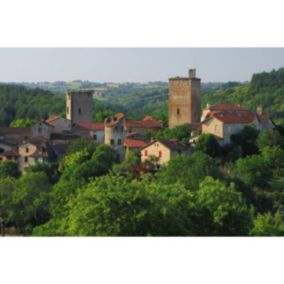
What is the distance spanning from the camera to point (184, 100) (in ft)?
104

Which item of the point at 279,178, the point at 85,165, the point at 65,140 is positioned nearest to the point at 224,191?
the point at 85,165

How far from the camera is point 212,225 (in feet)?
47.5

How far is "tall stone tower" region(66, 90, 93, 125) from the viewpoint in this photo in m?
34.7

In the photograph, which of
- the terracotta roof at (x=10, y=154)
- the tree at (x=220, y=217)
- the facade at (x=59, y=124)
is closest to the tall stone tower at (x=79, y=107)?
the facade at (x=59, y=124)

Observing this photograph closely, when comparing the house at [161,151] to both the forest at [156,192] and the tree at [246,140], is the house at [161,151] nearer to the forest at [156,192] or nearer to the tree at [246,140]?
the forest at [156,192]

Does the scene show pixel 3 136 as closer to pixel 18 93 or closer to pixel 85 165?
pixel 85 165

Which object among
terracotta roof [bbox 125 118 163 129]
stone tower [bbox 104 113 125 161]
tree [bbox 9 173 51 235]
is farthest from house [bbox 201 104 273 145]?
tree [bbox 9 173 51 235]

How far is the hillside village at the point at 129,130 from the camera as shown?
2652 cm

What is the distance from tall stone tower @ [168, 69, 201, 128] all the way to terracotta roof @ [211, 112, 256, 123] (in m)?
2.30

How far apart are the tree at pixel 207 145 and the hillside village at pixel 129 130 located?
0.93 ft

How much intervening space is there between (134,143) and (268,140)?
4178 millimetres

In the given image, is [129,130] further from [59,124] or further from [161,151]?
[161,151]

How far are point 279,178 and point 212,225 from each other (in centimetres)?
1200

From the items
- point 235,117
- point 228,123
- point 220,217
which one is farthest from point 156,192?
point 235,117
